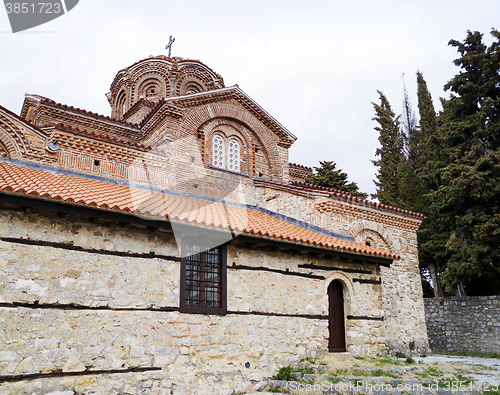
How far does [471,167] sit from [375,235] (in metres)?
4.55

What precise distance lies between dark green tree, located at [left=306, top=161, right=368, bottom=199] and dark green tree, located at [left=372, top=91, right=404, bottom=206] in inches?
60.9

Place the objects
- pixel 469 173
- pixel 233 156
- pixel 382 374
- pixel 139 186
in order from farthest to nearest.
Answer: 1. pixel 469 173
2. pixel 233 156
3. pixel 139 186
4. pixel 382 374

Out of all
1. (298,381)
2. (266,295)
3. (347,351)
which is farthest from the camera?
(347,351)

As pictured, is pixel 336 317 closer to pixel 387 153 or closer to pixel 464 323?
pixel 464 323

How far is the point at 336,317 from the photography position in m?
9.20

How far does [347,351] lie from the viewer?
Result: 8.98 m

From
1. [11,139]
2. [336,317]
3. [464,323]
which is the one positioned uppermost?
[11,139]

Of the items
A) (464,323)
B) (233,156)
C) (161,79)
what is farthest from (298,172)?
(464,323)

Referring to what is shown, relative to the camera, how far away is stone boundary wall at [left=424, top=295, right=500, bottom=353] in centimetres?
1426

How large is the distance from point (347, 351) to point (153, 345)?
4.48 metres

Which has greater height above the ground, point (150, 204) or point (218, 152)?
point (218, 152)

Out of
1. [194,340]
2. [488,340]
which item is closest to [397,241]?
[488,340]

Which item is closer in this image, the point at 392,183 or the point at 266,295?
Answer: the point at 266,295

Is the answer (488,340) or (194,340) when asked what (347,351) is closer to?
(194,340)
